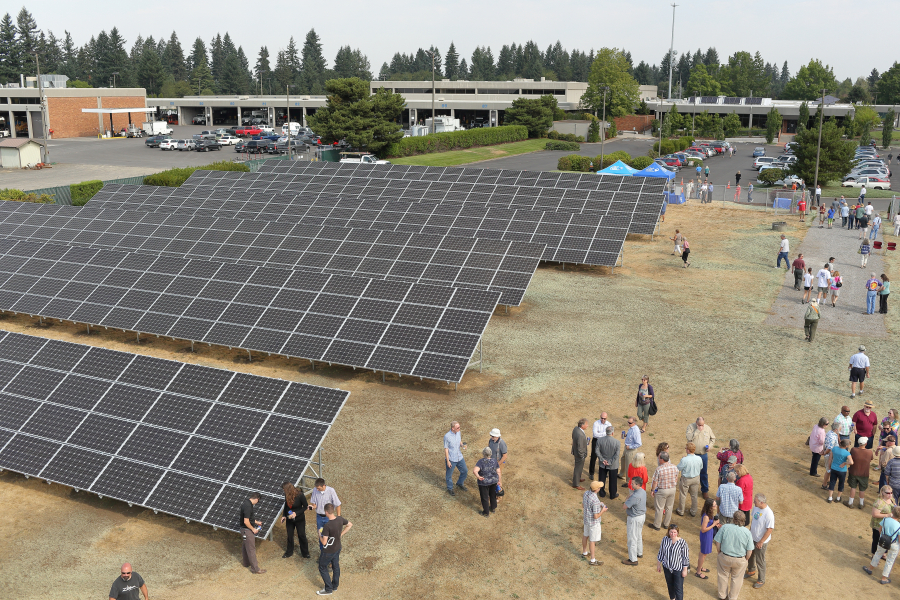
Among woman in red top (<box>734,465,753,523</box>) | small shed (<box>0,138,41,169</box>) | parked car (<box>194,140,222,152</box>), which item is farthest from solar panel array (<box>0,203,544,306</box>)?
parked car (<box>194,140,222,152</box>)

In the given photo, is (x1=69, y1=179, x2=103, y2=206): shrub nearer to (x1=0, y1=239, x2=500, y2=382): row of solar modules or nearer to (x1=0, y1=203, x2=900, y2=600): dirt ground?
(x1=0, y1=239, x2=500, y2=382): row of solar modules

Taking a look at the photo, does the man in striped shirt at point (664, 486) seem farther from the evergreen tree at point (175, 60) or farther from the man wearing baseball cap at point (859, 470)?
the evergreen tree at point (175, 60)

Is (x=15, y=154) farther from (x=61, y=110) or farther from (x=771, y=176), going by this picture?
(x=771, y=176)

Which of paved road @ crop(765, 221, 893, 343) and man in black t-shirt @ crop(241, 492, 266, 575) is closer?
man in black t-shirt @ crop(241, 492, 266, 575)

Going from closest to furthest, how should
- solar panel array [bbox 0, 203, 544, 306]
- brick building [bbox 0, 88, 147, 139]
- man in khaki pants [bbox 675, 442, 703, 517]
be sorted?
man in khaki pants [bbox 675, 442, 703, 517], solar panel array [bbox 0, 203, 544, 306], brick building [bbox 0, 88, 147, 139]

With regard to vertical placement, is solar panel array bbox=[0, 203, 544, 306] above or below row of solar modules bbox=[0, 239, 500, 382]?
above

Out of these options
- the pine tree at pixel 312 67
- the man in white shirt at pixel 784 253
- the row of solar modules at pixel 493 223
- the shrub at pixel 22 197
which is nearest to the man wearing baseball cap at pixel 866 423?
the row of solar modules at pixel 493 223

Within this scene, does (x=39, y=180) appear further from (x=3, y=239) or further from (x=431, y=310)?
(x=431, y=310)
